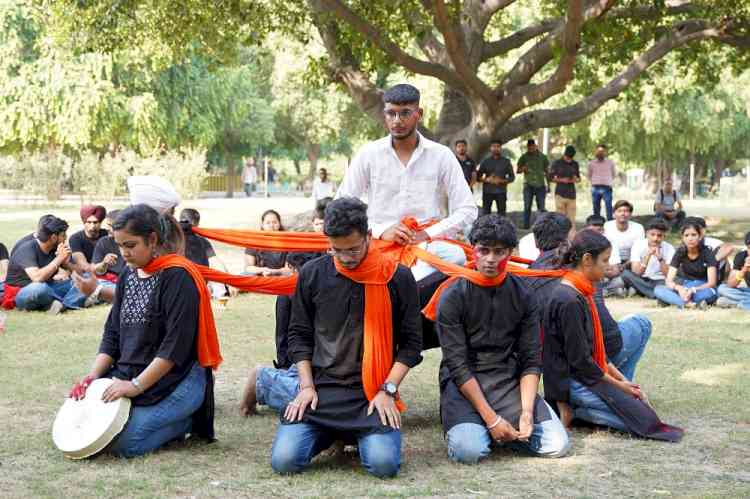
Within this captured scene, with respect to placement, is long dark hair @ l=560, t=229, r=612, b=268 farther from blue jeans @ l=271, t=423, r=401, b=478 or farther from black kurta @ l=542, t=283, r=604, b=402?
blue jeans @ l=271, t=423, r=401, b=478

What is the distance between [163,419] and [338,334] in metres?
1.09

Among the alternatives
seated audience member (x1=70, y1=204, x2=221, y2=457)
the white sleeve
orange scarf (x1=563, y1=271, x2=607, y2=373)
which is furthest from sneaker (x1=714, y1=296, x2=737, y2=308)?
seated audience member (x1=70, y1=204, x2=221, y2=457)

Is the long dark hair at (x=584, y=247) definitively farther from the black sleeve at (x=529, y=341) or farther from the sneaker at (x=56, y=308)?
the sneaker at (x=56, y=308)

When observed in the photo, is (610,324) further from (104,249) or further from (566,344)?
(104,249)

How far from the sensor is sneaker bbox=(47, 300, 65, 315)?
11.1m

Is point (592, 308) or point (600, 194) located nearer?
point (592, 308)

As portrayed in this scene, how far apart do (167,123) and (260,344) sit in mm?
28888

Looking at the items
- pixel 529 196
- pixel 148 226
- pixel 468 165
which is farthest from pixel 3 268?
pixel 529 196

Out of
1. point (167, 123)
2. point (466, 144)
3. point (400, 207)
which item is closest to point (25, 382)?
point (400, 207)

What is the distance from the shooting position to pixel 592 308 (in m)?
6.21

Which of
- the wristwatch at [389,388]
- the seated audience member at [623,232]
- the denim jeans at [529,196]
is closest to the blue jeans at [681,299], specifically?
the seated audience member at [623,232]

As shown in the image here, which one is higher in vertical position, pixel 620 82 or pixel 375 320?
pixel 620 82

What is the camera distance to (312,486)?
16.4ft

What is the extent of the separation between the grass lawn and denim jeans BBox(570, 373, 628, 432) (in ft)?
0.26
